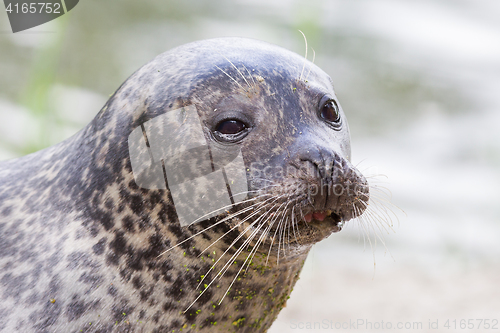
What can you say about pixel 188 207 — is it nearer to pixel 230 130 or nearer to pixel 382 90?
pixel 230 130

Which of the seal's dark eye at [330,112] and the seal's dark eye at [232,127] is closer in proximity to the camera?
the seal's dark eye at [232,127]

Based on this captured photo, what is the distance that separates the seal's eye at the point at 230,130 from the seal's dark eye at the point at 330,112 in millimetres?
386

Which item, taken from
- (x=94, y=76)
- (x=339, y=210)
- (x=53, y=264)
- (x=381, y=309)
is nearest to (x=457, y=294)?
(x=381, y=309)

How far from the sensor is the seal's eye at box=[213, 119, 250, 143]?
2000 mm

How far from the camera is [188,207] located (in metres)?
2.02

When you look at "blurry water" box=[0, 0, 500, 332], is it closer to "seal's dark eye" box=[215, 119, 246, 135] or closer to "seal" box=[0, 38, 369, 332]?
"seal" box=[0, 38, 369, 332]

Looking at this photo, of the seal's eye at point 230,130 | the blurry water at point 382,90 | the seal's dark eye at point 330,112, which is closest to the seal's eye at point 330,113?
the seal's dark eye at point 330,112

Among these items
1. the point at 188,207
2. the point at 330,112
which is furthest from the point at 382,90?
the point at 188,207

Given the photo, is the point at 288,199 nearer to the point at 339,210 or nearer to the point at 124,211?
the point at 339,210

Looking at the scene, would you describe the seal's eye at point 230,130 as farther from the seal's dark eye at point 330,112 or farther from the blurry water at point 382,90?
the blurry water at point 382,90

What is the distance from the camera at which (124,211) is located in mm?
2084

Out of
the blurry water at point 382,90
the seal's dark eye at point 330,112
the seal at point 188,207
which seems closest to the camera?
the seal at point 188,207

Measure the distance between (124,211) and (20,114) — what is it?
30.4ft

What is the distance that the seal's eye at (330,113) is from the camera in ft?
7.25
